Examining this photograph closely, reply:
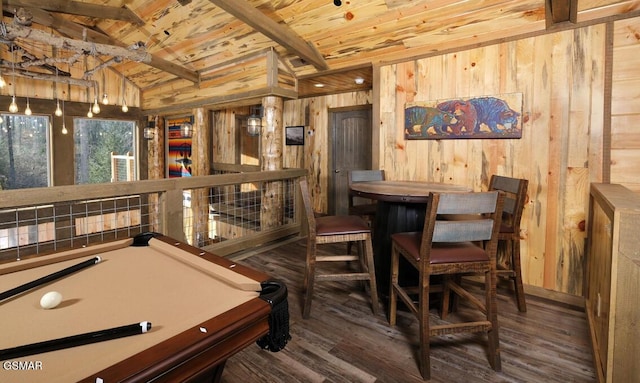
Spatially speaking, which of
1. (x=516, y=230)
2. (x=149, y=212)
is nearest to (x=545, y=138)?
(x=516, y=230)

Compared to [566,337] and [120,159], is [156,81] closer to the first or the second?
[120,159]

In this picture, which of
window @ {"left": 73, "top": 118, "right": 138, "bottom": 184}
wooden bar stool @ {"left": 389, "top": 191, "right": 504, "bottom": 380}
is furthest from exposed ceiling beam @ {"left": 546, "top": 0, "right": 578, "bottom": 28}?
window @ {"left": 73, "top": 118, "right": 138, "bottom": 184}

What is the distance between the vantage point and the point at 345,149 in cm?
568

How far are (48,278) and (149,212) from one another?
4246mm

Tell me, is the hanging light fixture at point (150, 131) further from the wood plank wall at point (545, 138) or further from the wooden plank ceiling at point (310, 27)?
the wood plank wall at point (545, 138)

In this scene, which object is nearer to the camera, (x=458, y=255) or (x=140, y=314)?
(x=140, y=314)

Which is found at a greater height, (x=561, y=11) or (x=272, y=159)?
(x=561, y=11)

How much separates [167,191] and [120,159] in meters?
5.82

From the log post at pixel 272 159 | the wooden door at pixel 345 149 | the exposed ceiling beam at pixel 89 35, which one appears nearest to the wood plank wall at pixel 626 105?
the wooden door at pixel 345 149

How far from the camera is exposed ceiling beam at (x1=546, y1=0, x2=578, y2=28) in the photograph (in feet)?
8.05

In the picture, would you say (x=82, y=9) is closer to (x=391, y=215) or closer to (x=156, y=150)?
(x=156, y=150)

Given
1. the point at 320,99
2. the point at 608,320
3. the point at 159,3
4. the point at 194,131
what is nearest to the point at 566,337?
the point at 608,320

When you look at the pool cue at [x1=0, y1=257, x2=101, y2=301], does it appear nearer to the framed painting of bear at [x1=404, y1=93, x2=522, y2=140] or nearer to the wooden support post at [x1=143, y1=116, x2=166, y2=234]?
the framed painting of bear at [x1=404, y1=93, x2=522, y2=140]

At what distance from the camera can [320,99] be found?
584 centimetres
